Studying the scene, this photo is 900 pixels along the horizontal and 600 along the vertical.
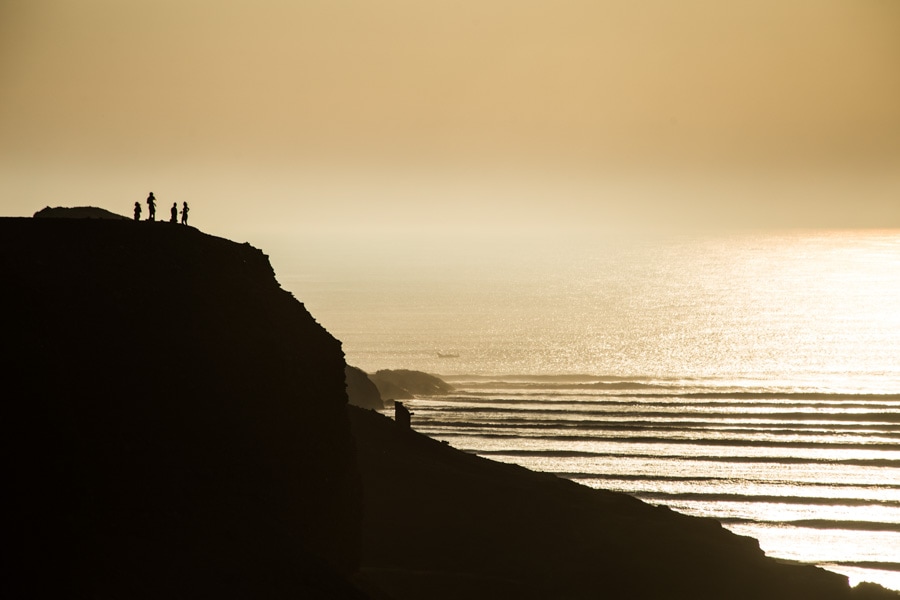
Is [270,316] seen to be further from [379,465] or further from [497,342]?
[497,342]

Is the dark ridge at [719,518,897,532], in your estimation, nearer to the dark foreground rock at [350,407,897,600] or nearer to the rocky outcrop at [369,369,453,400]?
the dark foreground rock at [350,407,897,600]

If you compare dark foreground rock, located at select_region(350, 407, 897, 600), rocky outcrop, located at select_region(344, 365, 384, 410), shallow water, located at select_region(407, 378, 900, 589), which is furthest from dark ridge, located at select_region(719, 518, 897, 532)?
rocky outcrop, located at select_region(344, 365, 384, 410)

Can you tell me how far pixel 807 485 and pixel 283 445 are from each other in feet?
140

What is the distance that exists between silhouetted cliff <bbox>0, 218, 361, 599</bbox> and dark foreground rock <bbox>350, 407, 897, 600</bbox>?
6906 millimetres

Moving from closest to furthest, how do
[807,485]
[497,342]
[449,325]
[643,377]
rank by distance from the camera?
[807,485] < [643,377] < [497,342] < [449,325]

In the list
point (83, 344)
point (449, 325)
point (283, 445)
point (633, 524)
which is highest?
point (449, 325)

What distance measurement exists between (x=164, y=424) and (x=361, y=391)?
63984 millimetres

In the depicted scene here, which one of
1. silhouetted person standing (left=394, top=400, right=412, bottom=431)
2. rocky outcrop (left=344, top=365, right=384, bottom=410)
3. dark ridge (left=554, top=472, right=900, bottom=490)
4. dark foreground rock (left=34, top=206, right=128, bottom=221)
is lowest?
dark ridge (left=554, top=472, right=900, bottom=490)

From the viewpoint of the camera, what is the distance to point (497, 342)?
488 feet

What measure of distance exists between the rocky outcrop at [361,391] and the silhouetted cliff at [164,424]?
182 ft

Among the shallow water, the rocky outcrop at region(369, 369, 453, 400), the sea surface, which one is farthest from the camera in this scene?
the rocky outcrop at region(369, 369, 453, 400)

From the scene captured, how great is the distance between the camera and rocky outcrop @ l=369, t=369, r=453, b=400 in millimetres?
98312

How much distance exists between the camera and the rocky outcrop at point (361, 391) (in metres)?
85.5

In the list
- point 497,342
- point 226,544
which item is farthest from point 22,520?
point 497,342
